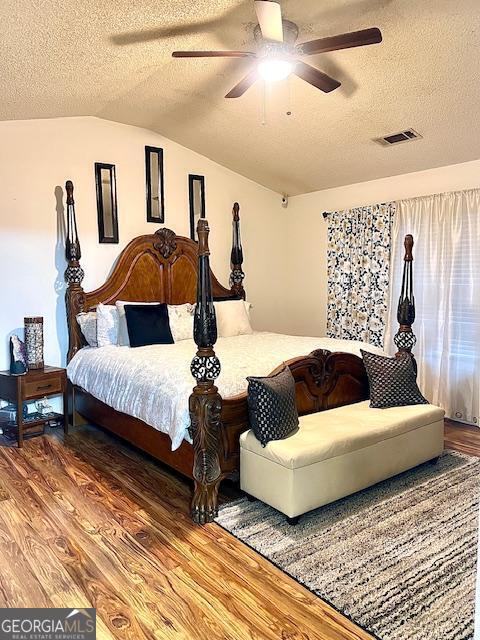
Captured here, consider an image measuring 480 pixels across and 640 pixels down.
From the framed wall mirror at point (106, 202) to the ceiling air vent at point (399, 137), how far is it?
108 inches

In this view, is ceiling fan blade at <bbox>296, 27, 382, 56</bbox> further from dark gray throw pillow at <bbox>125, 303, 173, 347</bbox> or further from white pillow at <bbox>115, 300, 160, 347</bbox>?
white pillow at <bbox>115, 300, 160, 347</bbox>

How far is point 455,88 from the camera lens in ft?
→ 10.9

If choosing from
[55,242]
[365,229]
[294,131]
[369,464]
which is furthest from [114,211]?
[369,464]

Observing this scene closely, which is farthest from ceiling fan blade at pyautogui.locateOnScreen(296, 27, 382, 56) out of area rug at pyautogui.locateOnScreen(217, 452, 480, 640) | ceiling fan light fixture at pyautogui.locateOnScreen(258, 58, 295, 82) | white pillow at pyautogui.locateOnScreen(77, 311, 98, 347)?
white pillow at pyautogui.locateOnScreen(77, 311, 98, 347)

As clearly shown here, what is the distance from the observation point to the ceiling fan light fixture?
269 cm

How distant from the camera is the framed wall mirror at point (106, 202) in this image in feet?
15.7

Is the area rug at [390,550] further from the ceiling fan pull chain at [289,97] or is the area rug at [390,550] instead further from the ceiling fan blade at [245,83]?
the ceiling fan pull chain at [289,97]

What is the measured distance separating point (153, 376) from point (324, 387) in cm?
128

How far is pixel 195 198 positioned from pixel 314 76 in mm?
2893

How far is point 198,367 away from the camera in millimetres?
2660

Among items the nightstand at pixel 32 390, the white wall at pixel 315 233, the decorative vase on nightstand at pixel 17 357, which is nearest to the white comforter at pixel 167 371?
the nightstand at pixel 32 390

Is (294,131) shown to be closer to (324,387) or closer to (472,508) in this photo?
(324,387)

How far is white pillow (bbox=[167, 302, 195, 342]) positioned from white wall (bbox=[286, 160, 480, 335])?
76.6 inches

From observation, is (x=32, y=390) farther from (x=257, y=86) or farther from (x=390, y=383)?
(x=257, y=86)
